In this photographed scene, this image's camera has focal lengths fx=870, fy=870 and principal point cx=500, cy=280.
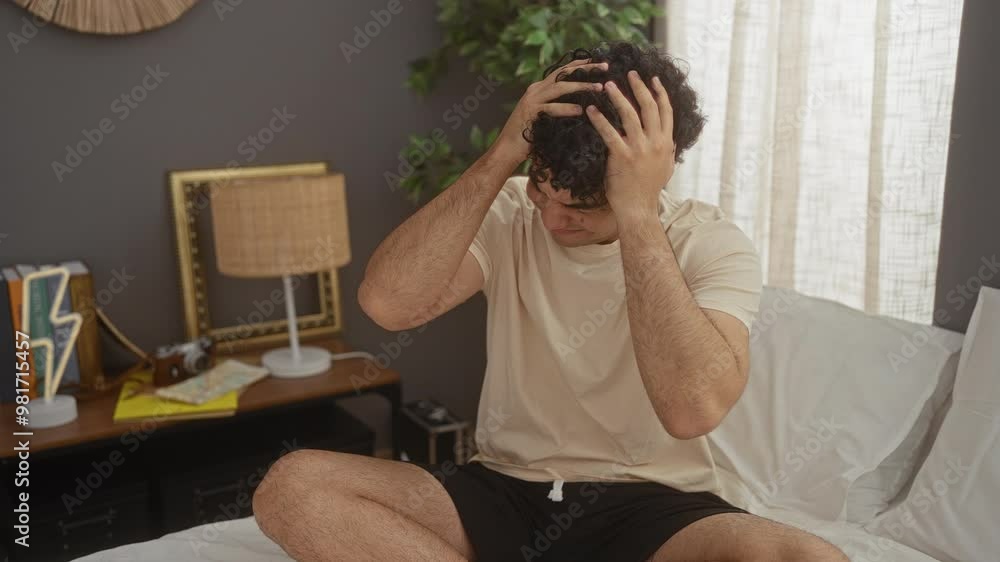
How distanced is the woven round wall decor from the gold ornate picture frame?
0.40 m

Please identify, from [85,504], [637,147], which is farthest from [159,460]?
[637,147]

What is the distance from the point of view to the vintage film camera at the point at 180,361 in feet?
7.40

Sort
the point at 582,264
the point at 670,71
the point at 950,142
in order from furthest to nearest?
the point at 950,142 < the point at 582,264 < the point at 670,71

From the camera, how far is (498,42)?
247cm

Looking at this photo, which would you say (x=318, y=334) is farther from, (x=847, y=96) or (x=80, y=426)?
(x=847, y=96)

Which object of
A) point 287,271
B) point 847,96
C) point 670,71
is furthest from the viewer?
point 287,271

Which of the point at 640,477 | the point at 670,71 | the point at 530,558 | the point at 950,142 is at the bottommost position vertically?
the point at 530,558

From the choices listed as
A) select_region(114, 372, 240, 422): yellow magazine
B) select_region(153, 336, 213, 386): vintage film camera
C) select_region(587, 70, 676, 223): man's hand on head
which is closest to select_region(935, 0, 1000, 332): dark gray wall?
select_region(587, 70, 676, 223): man's hand on head

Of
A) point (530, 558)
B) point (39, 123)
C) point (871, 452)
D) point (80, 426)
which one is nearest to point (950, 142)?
point (871, 452)

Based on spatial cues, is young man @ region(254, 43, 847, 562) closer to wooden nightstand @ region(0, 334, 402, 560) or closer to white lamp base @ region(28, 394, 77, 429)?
wooden nightstand @ region(0, 334, 402, 560)

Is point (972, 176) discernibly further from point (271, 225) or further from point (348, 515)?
point (271, 225)

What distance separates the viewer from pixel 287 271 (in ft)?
7.38

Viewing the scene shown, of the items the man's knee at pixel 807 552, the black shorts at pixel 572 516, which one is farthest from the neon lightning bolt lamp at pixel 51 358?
the man's knee at pixel 807 552

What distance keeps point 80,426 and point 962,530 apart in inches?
74.0
